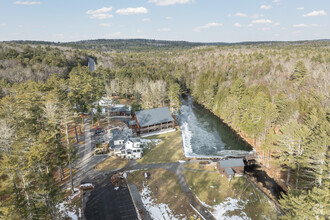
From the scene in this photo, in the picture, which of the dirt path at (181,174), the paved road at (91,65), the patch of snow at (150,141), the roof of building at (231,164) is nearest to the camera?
the dirt path at (181,174)

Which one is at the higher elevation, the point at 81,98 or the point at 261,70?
the point at 261,70

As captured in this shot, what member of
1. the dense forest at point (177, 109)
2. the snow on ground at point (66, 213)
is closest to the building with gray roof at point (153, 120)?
Answer: the dense forest at point (177, 109)

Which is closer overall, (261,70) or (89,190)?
(89,190)

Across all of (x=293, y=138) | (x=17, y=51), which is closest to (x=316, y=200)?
(x=293, y=138)

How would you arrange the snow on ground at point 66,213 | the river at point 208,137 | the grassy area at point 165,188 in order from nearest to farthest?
the snow on ground at point 66,213 < the grassy area at point 165,188 < the river at point 208,137

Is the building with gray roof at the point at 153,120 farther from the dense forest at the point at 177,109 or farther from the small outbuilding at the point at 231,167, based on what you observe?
the small outbuilding at the point at 231,167

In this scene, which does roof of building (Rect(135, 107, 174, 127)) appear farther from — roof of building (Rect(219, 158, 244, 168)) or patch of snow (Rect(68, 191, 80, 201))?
patch of snow (Rect(68, 191, 80, 201))

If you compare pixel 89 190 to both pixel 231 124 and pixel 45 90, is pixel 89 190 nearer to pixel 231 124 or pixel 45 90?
pixel 45 90
